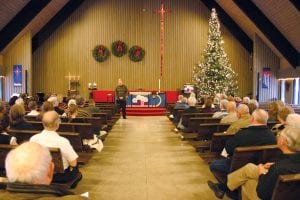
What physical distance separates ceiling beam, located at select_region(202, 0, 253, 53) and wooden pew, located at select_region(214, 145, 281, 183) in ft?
47.8

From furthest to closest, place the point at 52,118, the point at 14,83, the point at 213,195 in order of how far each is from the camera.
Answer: the point at 14,83 → the point at 213,195 → the point at 52,118

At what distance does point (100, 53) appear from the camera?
17438 millimetres

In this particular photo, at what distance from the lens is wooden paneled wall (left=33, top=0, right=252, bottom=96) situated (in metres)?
17.5

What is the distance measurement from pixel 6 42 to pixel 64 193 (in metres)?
13.6

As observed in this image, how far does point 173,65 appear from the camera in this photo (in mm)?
17656

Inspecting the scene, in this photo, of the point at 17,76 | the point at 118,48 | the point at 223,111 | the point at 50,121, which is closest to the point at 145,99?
the point at 118,48

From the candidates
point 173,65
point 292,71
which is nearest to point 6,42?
point 173,65

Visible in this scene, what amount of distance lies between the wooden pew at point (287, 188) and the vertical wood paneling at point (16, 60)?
15.1m

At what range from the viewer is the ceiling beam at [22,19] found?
1386 cm

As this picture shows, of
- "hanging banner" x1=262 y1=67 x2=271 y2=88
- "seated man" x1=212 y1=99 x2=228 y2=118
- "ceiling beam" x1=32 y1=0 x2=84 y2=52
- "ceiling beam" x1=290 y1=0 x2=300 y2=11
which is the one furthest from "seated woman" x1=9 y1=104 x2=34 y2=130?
"ceiling beam" x1=32 y1=0 x2=84 y2=52

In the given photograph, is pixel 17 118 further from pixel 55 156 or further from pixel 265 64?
pixel 265 64

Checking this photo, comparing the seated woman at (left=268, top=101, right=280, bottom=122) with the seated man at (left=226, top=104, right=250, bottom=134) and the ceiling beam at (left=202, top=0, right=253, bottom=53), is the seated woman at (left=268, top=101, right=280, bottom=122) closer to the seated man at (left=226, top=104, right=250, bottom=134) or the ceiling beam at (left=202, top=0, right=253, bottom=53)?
the seated man at (left=226, top=104, right=250, bottom=134)

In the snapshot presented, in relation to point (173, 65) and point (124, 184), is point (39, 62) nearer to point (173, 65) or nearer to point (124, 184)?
point (173, 65)

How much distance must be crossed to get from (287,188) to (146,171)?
3330 mm
